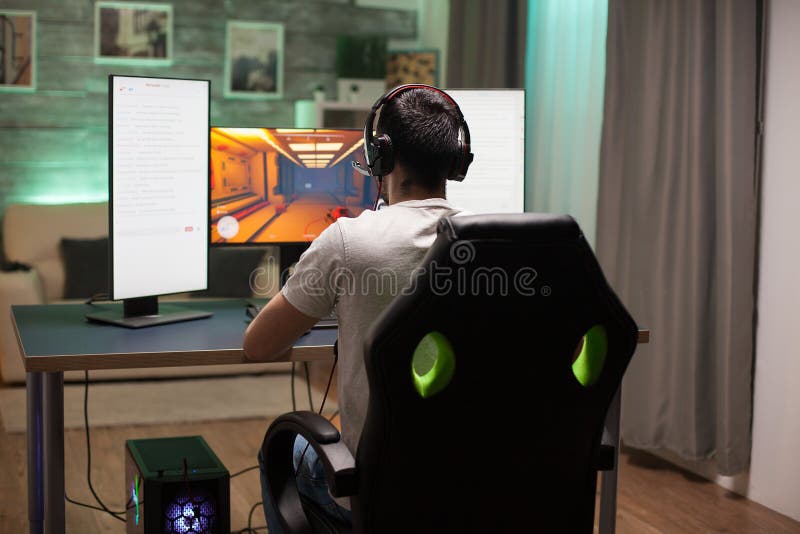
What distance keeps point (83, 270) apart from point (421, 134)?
139 inches

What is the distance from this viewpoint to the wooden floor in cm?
289

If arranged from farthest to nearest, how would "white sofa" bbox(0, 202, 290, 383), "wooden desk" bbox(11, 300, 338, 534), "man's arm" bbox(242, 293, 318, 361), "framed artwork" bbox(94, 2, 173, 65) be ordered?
"framed artwork" bbox(94, 2, 173, 65) → "white sofa" bbox(0, 202, 290, 383) → "wooden desk" bbox(11, 300, 338, 534) → "man's arm" bbox(242, 293, 318, 361)

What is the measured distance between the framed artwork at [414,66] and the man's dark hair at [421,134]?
3681 mm

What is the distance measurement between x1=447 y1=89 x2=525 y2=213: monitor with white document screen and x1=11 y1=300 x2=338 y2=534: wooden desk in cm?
83

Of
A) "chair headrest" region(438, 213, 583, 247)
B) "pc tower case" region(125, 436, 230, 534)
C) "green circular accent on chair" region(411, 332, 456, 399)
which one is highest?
"chair headrest" region(438, 213, 583, 247)

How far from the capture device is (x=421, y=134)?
5.19 feet

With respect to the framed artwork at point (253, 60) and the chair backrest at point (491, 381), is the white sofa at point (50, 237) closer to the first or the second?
the framed artwork at point (253, 60)

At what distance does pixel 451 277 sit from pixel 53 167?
170 inches

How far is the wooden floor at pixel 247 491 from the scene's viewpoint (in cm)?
289

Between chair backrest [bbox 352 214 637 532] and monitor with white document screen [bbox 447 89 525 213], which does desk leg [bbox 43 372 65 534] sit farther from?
monitor with white document screen [bbox 447 89 525 213]

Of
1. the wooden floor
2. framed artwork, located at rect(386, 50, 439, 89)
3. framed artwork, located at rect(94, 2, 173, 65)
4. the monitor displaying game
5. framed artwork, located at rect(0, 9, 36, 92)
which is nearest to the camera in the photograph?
the monitor displaying game

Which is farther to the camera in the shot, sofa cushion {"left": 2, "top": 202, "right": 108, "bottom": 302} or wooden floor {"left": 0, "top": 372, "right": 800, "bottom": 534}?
sofa cushion {"left": 2, "top": 202, "right": 108, "bottom": 302}

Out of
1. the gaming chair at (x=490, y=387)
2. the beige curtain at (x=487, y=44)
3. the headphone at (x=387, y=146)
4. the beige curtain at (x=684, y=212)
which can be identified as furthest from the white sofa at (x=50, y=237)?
the gaming chair at (x=490, y=387)

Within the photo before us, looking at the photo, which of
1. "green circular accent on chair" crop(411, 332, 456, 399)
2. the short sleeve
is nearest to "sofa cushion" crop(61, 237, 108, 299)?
the short sleeve
